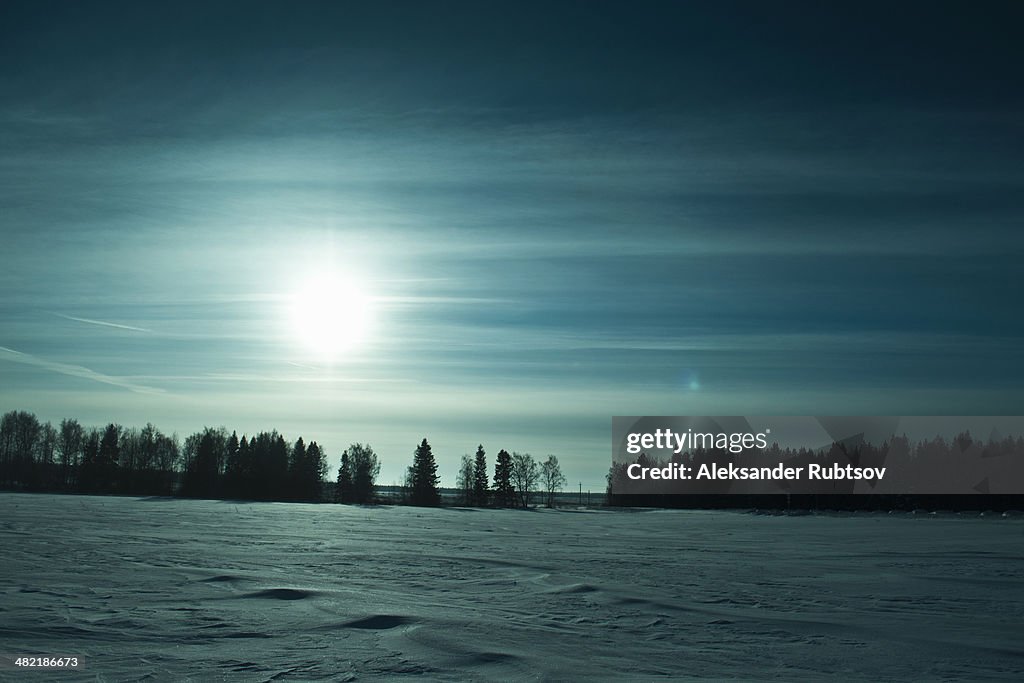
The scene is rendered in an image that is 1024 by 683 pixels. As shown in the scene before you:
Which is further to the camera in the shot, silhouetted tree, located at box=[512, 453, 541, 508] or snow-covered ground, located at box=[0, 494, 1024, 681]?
silhouetted tree, located at box=[512, 453, 541, 508]

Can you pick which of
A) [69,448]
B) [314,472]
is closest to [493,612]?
[314,472]

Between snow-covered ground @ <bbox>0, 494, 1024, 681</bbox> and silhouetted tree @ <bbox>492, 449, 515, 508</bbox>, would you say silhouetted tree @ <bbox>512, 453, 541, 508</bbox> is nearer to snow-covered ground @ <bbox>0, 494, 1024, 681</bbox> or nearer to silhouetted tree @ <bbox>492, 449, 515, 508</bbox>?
silhouetted tree @ <bbox>492, 449, 515, 508</bbox>

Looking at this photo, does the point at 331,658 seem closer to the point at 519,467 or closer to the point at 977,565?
the point at 977,565

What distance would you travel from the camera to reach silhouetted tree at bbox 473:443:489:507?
9588 centimetres

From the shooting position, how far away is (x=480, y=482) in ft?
315

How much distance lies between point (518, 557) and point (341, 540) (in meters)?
8.31

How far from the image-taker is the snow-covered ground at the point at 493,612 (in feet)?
31.8

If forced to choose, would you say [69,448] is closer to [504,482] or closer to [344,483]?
[344,483]

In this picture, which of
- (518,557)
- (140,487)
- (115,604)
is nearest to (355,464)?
(140,487)

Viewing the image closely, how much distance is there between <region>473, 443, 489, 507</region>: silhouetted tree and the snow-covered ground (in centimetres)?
7117

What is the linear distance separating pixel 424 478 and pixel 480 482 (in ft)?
28.5

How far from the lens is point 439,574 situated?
18.7m

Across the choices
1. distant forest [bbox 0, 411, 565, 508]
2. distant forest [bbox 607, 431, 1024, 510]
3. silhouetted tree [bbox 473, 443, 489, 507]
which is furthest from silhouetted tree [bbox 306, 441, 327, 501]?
distant forest [bbox 607, 431, 1024, 510]

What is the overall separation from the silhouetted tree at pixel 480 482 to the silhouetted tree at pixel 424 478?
659 cm
